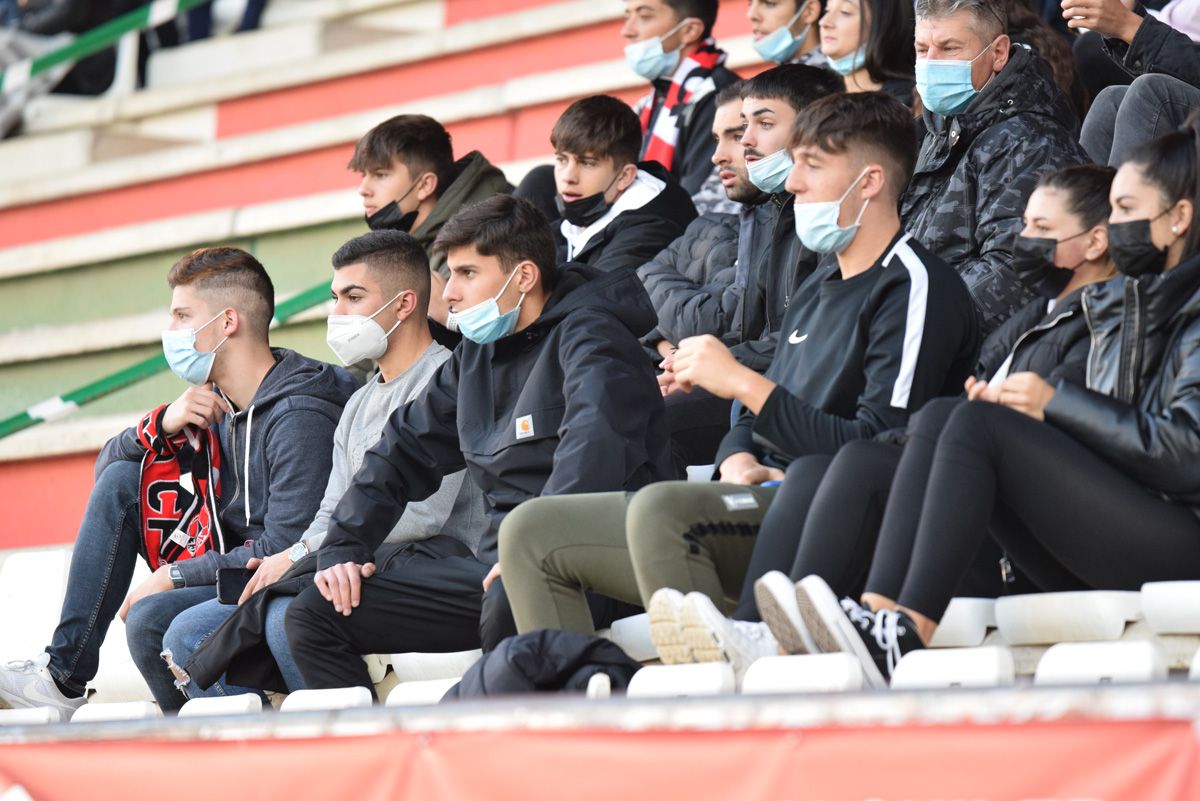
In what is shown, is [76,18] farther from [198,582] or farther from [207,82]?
[198,582]

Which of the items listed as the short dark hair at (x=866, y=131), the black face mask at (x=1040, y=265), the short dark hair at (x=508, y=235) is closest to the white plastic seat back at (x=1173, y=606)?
the black face mask at (x=1040, y=265)

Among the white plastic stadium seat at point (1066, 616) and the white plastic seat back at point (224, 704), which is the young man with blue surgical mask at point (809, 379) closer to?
the white plastic stadium seat at point (1066, 616)

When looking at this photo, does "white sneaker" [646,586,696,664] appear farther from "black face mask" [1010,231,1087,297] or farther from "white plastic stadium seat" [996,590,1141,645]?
"black face mask" [1010,231,1087,297]

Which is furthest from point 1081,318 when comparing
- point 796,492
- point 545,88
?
point 545,88

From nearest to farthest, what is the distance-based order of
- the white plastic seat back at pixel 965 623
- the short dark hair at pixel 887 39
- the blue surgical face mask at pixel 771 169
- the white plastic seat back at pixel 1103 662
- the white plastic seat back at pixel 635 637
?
the white plastic seat back at pixel 1103 662 < the white plastic seat back at pixel 965 623 < the white plastic seat back at pixel 635 637 < the blue surgical face mask at pixel 771 169 < the short dark hair at pixel 887 39

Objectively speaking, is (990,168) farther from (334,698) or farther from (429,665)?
(334,698)

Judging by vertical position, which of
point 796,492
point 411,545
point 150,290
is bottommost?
point 150,290

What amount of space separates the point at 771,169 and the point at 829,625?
1747 millimetres

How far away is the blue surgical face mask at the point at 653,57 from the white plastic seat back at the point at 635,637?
8.12 feet

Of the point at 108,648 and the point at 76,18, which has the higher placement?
the point at 76,18

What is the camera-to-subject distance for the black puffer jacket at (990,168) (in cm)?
360

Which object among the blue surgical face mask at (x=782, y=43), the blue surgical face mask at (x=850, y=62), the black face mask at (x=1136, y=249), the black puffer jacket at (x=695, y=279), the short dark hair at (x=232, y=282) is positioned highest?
the black face mask at (x=1136, y=249)

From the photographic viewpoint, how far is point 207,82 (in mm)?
7363

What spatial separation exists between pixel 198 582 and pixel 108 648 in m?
0.43
